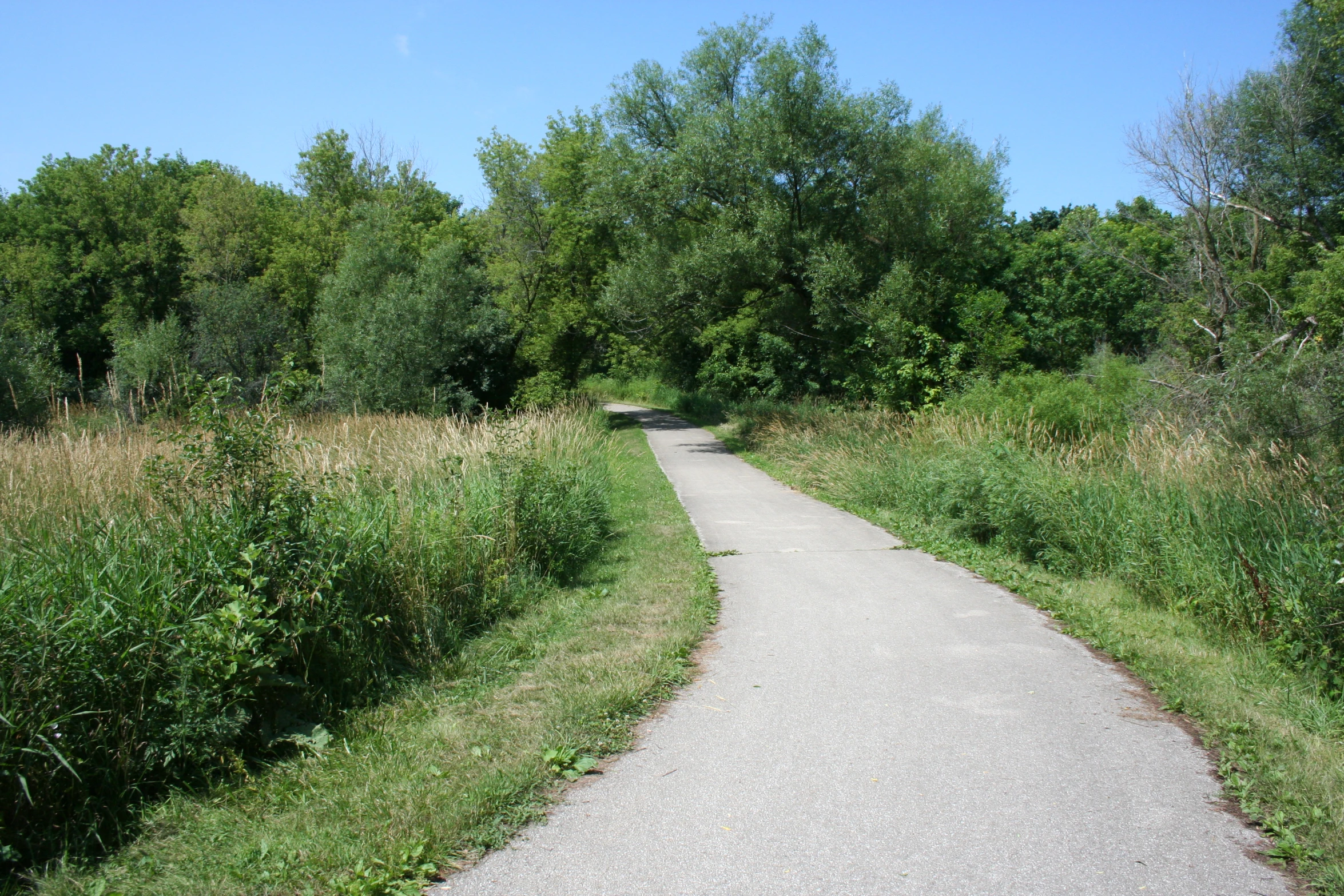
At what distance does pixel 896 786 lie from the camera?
4.07 m

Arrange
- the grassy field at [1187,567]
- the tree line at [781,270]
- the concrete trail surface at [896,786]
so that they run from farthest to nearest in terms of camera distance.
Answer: the tree line at [781,270], the grassy field at [1187,567], the concrete trail surface at [896,786]

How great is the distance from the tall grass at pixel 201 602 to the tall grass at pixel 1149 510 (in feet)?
18.3

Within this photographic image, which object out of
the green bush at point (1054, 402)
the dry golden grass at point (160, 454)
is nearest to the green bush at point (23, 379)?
the dry golden grass at point (160, 454)

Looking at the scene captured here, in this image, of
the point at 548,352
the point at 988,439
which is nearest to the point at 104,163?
the point at 548,352

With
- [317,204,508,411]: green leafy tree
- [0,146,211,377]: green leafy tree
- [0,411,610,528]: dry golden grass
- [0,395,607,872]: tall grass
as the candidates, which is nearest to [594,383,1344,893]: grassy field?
[0,395,607,872]: tall grass

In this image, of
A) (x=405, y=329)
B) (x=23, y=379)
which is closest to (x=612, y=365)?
(x=405, y=329)

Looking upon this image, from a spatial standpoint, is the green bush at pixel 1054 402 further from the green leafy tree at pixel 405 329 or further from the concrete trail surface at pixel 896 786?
the green leafy tree at pixel 405 329

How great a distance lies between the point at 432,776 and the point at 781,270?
718 inches

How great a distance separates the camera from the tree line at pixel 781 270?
18.5m

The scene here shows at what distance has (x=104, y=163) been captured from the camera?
45812 millimetres

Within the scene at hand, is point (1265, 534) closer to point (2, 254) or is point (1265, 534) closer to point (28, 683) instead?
point (28, 683)

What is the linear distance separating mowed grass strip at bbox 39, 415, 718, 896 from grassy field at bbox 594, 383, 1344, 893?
3240 mm

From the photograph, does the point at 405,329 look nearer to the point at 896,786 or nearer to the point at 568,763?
the point at 568,763

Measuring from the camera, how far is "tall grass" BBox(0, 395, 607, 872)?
377 cm
